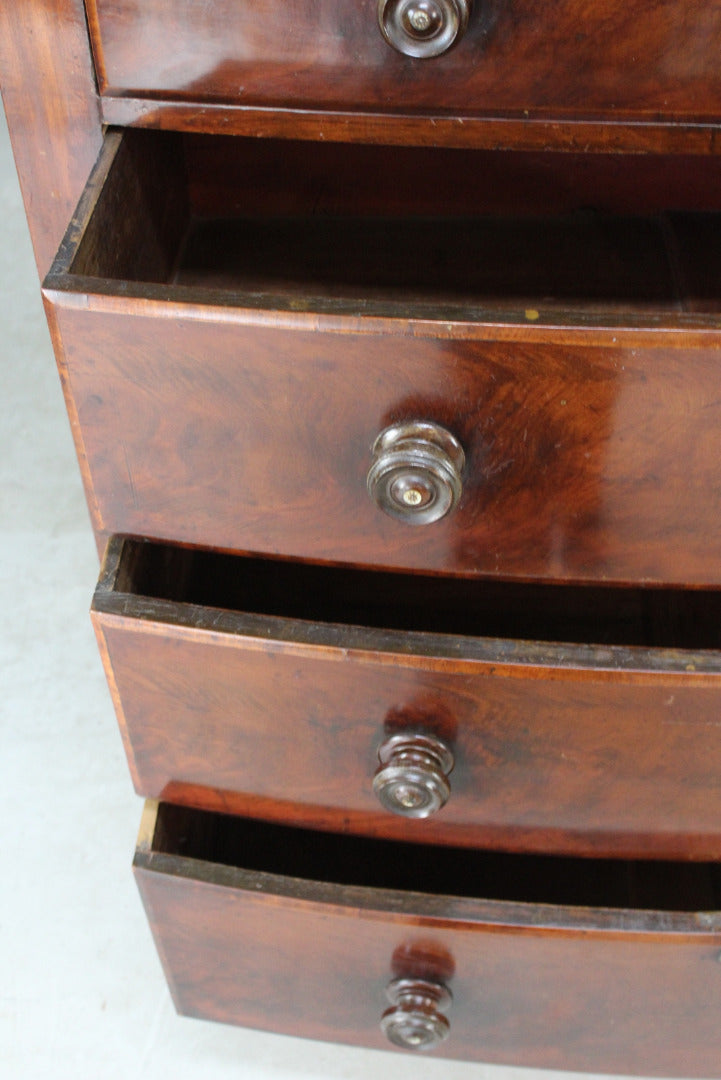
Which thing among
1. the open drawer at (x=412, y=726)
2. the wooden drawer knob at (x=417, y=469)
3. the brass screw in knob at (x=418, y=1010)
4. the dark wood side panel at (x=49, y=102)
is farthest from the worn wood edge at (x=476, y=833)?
the dark wood side panel at (x=49, y=102)

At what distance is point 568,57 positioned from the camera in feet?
1.69

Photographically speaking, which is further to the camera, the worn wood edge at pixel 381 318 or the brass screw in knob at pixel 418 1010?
the brass screw in knob at pixel 418 1010

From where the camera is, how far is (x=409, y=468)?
49cm

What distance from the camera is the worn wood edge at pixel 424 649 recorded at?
0.54 m

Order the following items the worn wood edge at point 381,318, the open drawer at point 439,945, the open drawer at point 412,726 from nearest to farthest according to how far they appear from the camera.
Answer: the worn wood edge at point 381,318, the open drawer at point 412,726, the open drawer at point 439,945

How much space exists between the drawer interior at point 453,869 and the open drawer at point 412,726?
0.16m

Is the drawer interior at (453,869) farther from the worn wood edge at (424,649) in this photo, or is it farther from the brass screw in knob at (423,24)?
the brass screw in knob at (423,24)

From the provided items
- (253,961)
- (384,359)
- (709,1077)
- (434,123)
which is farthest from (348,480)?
(709,1077)

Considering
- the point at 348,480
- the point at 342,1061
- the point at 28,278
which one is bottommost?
the point at 342,1061

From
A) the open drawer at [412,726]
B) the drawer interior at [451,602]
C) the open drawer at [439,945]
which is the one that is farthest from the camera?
the drawer interior at [451,602]

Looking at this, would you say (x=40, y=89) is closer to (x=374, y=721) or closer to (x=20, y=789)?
(x=374, y=721)

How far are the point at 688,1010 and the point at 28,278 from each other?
121cm

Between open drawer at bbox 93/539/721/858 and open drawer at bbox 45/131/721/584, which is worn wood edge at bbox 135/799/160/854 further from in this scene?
open drawer at bbox 45/131/721/584

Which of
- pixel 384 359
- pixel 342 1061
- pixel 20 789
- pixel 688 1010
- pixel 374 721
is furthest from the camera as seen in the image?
pixel 20 789
